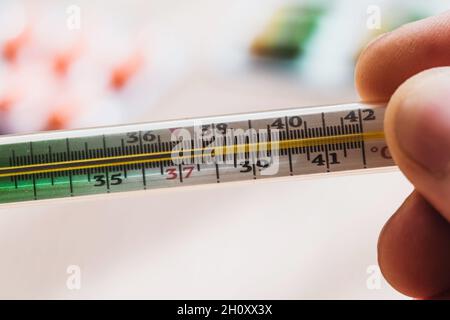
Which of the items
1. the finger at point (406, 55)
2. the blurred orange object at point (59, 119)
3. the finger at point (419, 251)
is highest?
the finger at point (406, 55)

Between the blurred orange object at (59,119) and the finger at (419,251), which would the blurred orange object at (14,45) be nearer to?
the blurred orange object at (59,119)

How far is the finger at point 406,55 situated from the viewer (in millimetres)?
799

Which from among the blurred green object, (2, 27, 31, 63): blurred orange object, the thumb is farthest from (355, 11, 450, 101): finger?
(2, 27, 31, 63): blurred orange object

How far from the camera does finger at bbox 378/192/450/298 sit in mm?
773

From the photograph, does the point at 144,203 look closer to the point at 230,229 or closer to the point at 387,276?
the point at 230,229

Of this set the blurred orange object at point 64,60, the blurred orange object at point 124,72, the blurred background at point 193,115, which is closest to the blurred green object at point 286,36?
the blurred background at point 193,115

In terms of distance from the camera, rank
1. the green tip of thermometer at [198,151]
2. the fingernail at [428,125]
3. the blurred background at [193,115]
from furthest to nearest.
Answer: the blurred background at [193,115]
the green tip of thermometer at [198,151]
the fingernail at [428,125]

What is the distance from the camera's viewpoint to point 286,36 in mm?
1173

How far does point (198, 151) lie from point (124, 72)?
1.74ft

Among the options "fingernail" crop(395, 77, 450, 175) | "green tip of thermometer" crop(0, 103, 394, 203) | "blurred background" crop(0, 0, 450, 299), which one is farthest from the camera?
"blurred background" crop(0, 0, 450, 299)

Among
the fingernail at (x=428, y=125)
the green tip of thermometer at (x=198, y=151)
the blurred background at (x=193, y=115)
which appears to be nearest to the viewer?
the fingernail at (x=428, y=125)

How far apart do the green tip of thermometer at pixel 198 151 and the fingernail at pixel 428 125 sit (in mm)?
157

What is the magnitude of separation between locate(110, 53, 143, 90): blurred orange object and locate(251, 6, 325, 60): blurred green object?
0.28m

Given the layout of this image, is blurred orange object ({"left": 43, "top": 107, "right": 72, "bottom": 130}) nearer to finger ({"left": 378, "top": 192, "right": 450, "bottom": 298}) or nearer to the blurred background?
the blurred background
